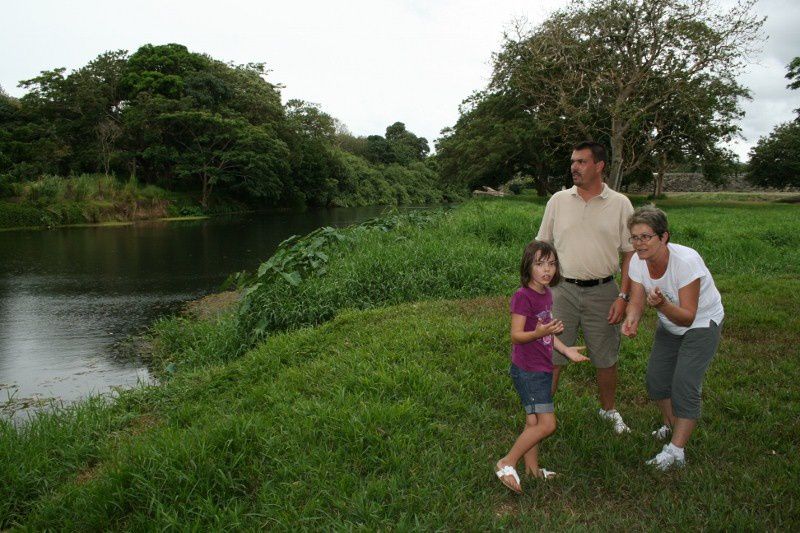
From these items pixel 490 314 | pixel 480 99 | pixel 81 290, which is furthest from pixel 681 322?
pixel 480 99

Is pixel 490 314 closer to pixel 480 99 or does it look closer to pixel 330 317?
pixel 330 317

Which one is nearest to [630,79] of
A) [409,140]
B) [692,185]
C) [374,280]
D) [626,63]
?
[626,63]

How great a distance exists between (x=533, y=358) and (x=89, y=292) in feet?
38.0

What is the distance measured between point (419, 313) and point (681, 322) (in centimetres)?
383

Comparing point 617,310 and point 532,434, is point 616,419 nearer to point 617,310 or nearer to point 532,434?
point 617,310

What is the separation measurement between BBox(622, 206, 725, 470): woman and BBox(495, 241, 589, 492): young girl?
1.78 ft

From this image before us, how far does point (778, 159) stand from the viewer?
3928cm

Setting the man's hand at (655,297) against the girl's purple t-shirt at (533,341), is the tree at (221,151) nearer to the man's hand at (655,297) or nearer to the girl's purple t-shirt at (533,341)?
the girl's purple t-shirt at (533,341)

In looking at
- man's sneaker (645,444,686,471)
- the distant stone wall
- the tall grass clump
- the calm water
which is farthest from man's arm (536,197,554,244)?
the distant stone wall

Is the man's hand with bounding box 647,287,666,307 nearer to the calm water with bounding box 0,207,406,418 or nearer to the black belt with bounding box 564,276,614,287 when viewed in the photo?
the black belt with bounding box 564,276,614,287

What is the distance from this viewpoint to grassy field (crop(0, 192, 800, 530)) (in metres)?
2.97

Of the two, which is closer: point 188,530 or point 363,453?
point 188,530

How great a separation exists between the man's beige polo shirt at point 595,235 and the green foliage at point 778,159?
41.8 meters

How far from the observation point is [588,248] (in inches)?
154
